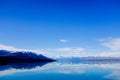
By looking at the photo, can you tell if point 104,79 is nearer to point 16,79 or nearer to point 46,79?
point 46,79

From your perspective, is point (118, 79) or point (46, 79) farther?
point (46, 79)

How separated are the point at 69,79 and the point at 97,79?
3.85m

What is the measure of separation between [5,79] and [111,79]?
14602mm

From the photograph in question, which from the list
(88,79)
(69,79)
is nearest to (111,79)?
(88,79)

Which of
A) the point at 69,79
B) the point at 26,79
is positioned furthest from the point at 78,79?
the point at 26,79

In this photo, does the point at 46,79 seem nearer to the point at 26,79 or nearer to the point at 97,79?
the point at 26,79

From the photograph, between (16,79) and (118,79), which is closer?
(118,79)

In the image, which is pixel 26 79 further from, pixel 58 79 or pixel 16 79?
pixel 58 79

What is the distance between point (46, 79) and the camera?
107 feet

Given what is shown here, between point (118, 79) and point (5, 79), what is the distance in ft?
50.7

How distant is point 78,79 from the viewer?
105ft

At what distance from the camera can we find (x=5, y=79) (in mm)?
32469

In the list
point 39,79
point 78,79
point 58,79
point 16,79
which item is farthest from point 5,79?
point 78,79

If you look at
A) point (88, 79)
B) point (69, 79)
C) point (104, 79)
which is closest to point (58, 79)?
point (69, 79)
